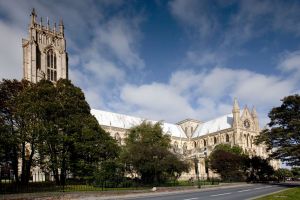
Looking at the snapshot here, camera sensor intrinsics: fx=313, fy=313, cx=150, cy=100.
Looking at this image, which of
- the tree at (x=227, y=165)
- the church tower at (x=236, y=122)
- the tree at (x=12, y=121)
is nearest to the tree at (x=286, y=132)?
the tree at (x=227, y=165)

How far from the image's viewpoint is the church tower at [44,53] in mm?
61688

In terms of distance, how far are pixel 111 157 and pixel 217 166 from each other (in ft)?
71.5

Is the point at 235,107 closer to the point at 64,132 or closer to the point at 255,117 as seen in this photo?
the point at 255,117

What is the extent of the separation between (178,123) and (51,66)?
51.2 metres

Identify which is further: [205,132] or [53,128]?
[205,132]

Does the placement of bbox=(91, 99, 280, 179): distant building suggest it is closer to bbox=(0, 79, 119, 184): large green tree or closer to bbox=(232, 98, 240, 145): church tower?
bbox=(232, 98, 240, 145): church tower

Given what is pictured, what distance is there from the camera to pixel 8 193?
69.1 ft

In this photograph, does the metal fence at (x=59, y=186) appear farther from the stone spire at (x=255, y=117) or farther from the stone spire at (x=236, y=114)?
the stone spire at (x=255, y=117)

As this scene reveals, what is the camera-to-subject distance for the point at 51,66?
68438mm

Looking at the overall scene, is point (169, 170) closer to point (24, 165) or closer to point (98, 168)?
point (98, 168)

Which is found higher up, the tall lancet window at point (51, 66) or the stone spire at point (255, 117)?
the tall lancet window at point (51, 66)

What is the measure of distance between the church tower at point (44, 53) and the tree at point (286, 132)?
142 ft

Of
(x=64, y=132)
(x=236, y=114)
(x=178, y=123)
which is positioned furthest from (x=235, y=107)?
(x=64, y=132)

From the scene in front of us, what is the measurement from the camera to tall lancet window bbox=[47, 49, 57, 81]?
221 ft
